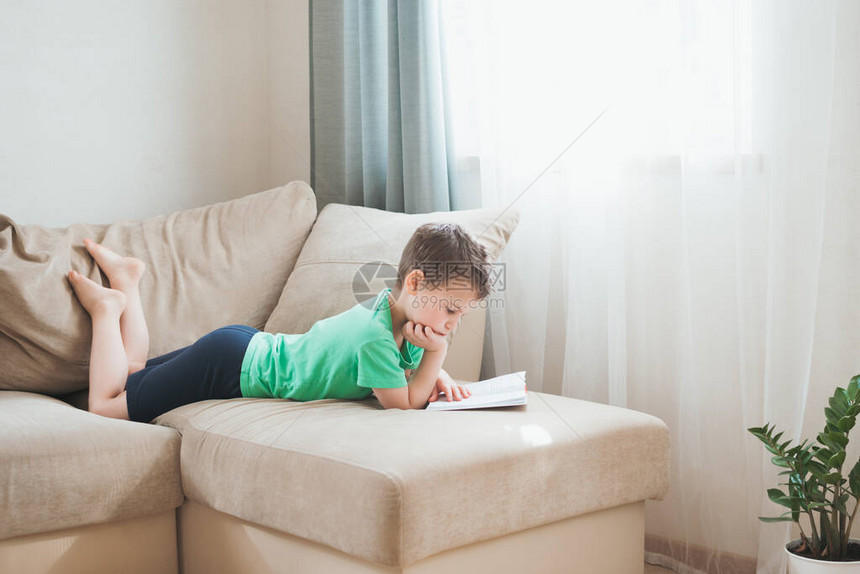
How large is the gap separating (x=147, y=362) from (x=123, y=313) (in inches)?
5.4

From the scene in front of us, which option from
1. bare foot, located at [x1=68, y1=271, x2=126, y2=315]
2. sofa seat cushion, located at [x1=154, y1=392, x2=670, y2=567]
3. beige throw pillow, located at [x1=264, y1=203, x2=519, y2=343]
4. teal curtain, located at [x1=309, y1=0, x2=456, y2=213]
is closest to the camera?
sofa seat cushion, located at [x1=154, y1=392, x2=670, y2=567]

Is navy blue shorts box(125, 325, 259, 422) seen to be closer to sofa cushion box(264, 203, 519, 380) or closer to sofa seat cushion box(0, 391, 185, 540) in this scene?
sofa seat cushion box(0, 391, 185, 540)

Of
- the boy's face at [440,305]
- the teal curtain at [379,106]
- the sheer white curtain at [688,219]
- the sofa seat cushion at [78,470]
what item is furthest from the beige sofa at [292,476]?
the teal curtain at [379,106]

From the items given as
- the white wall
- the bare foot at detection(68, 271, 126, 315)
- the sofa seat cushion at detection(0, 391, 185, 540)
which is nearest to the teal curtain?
the white wall

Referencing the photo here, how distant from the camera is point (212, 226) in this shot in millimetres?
2418

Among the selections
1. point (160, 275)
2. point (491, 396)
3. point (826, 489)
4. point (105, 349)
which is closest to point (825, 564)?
point (826, 489)

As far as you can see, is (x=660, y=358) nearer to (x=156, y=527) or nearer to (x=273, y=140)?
(x=156, y=527)

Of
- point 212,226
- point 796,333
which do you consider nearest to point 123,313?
point 212,226

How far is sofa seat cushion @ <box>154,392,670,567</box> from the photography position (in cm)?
133

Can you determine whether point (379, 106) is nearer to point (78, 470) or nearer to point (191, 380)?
point (191, 380)

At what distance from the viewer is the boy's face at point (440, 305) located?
1.67 m

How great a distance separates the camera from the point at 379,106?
271 centimetres

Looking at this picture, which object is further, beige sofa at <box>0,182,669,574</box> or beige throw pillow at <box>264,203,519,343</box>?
beige throw pillow at <box>264,203,519,343</box>

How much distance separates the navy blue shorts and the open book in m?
0.49
